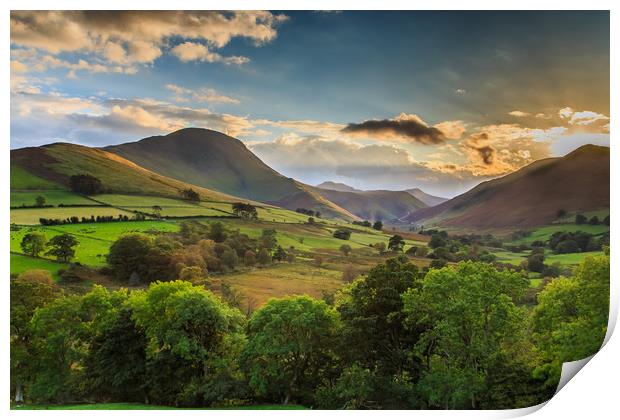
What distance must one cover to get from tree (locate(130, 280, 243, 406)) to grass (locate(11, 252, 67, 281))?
543 centimetres

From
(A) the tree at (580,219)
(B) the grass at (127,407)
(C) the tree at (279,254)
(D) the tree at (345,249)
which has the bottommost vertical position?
(B) the grass at (127,407)

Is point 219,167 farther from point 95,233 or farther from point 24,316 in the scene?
point 24,316

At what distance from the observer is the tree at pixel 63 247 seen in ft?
77.1

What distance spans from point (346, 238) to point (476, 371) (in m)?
11.0

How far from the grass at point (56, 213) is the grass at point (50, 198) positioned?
0.34 meters

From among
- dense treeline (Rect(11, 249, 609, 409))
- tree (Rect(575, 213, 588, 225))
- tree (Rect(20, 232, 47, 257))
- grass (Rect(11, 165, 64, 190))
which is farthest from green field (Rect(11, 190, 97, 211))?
tree (Rect(575, 213, 588, 225))

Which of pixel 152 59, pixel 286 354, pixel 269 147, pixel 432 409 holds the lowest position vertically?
pixel 432 409

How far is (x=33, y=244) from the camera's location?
23.0m

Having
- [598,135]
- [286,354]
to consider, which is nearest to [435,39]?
[598,135]

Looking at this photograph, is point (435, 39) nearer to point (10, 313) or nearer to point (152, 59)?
point (152, 59)

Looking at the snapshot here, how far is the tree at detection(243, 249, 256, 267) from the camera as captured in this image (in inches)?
992

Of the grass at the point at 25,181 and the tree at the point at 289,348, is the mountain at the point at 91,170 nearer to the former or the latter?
the grass at the point at 25,181

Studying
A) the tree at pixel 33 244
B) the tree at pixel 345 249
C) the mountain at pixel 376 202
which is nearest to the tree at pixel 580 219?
the mountain at pixel 376 202

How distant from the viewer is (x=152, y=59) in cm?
2402
